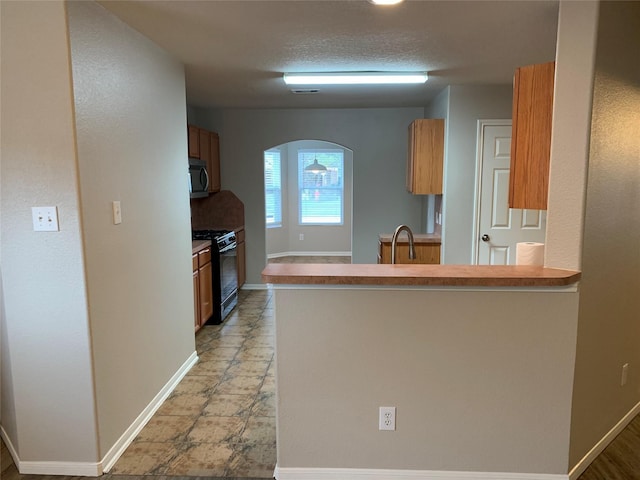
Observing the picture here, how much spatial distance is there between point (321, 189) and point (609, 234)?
6.57 meters

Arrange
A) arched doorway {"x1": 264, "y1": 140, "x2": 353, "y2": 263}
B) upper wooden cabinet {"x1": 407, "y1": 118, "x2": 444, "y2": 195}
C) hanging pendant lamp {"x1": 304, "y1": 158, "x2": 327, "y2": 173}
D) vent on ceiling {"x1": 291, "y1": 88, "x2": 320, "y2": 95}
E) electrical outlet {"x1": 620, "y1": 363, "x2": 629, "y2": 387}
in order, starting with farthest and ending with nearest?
arched doorway {"x1": 264, "y1": 140, "x2": 353, "y2": 263} → hanging pendant lamp {"x1": 304, "y1": 158, "x2": 327, "y2": 173} → upper wooden cabinet {"x1": 407, "y1": 118, "x2": 444, "y2": 195} → vent on ceiling {"x1": 291, "y1": 88, "x2": 320, "y2": 95} → electrical outlet {"x1": 620, "y1": 363, "x2": 629, "y2": 387}

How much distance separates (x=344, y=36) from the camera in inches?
103

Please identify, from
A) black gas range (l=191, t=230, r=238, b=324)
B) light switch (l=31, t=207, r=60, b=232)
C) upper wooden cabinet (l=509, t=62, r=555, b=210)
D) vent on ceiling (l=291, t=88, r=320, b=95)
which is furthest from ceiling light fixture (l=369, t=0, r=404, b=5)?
black gas range (l=191, t=230, r=238, b=324)

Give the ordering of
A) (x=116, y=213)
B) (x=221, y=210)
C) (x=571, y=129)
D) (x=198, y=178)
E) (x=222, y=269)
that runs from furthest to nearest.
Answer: (x=221, y=210) < (x=198, y=178) < (x=222, y=269) < (x=116, y=213) < (x=571, y=129)

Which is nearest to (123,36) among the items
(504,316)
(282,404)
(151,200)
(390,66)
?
(151,200)

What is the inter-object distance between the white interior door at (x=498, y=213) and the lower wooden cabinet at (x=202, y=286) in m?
2.55

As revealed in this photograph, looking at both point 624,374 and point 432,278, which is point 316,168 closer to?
point 624,374

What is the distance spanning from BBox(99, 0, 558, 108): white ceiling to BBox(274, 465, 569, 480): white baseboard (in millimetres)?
2208

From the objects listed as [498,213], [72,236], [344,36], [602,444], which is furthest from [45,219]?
→ [498,213]

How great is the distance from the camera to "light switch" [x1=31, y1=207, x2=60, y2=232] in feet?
6.60

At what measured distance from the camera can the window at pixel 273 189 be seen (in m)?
8.02

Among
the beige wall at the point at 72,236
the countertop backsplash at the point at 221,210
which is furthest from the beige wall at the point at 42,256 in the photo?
the countertop backsplash at the point at 221,210

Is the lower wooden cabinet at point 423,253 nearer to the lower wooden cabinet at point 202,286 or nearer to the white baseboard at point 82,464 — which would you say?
the lower wooden cabinet at point 202,286

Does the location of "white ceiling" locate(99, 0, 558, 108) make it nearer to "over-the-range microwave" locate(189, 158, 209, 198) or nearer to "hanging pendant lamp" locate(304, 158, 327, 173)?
"over-the-range microwave" locate(189, 158, 209, 198)
